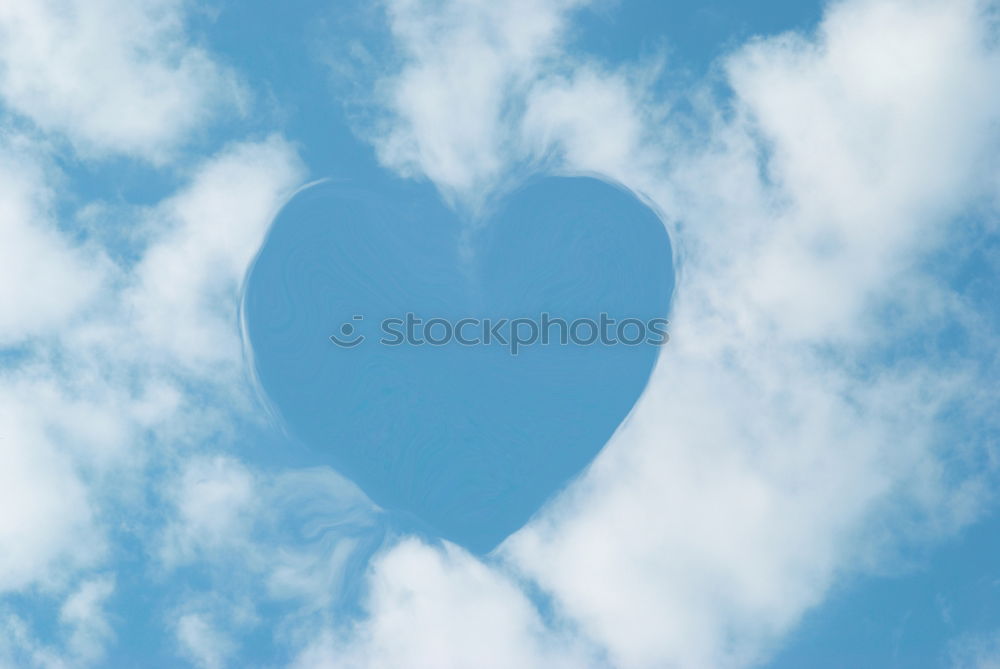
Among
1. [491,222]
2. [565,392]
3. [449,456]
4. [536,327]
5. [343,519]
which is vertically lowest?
[343,519]

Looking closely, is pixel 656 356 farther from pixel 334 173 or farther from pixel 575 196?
pixel 334 173

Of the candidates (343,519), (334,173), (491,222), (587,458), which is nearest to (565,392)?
(587,458)

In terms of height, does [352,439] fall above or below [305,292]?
below

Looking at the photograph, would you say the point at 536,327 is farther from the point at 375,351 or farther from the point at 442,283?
the point at 375,351

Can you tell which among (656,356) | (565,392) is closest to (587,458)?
(565,392)

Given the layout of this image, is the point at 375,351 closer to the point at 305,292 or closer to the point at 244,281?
the point at 305,292

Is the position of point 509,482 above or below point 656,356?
below
